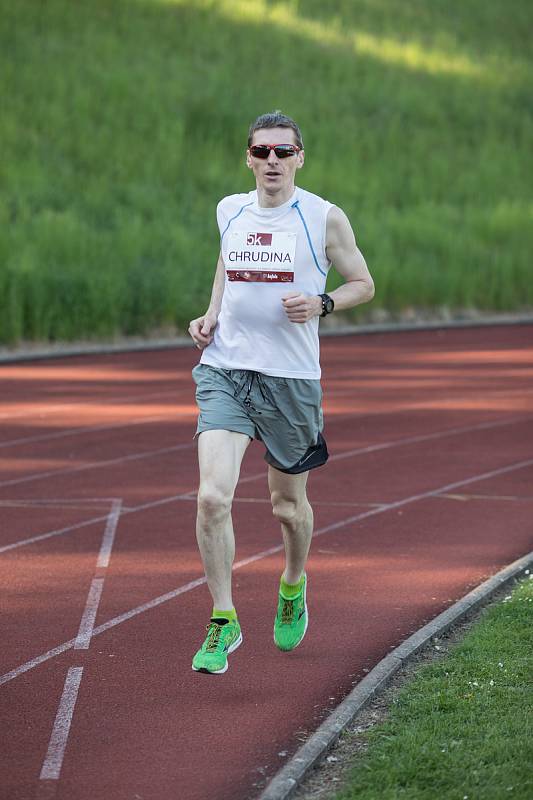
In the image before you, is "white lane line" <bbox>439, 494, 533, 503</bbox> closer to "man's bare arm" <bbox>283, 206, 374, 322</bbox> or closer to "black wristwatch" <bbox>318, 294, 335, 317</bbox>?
"man's bare arm" <bbox>283, 206, 374, 322</bbox>

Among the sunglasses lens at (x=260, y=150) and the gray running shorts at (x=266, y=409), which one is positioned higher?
the sunglasses lens at (x=260, y=150)

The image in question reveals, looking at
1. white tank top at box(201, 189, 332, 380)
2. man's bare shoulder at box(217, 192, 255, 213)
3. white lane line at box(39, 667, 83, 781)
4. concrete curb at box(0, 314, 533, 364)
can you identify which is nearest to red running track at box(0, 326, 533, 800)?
white lane line at box(39, 667, 83, 781)

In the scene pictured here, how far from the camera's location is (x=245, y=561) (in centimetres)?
827

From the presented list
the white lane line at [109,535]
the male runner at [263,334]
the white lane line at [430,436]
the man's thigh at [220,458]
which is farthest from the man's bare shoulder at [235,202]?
the white lane line at [430,436]

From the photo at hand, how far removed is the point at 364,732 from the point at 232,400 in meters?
1.44

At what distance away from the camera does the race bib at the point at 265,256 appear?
564cm

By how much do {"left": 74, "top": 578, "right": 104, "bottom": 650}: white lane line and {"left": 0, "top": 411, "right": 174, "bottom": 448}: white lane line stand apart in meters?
5.93

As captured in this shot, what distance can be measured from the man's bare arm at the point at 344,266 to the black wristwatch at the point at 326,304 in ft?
0.07

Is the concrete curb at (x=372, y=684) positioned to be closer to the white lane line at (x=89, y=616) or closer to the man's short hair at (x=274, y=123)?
the white lane line at (x=89, y=616)

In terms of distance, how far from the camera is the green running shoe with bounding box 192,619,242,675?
552cm

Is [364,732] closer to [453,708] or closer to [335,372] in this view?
[453,708]

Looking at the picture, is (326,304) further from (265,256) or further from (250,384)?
(250,384)

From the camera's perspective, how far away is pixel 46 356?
22531mm

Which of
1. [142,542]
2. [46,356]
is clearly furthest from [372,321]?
[142,542]
